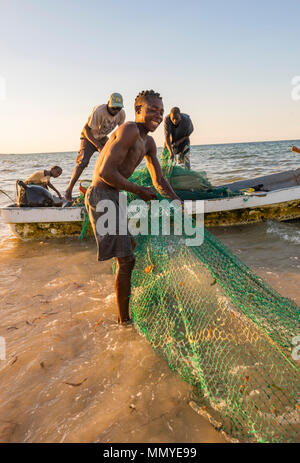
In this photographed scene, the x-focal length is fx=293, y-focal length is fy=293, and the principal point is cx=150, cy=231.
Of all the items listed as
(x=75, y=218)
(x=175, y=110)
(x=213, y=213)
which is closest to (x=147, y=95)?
(x=75, y=218)

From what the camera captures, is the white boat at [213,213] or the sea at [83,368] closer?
Result: the sea at [83,368]

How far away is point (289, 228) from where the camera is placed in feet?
19.0

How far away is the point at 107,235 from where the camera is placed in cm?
249

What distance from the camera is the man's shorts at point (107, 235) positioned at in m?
2.47

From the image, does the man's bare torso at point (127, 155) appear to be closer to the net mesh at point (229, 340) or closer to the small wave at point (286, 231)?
the net mesh at point (229, 340)

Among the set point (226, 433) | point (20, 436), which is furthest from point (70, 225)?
point (226, 433)

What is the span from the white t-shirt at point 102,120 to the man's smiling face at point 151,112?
9.56 ft

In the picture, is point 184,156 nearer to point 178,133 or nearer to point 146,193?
point 178,133

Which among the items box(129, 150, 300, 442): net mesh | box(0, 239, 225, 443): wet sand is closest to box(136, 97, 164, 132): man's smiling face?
box(129, 150, 300, 442): net mesh

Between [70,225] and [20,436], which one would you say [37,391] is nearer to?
[20,436]

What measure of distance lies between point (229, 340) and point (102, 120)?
4126 millimetres

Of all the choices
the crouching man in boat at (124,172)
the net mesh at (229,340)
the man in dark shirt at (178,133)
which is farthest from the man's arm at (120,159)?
the man in dark shirt at (178,133)

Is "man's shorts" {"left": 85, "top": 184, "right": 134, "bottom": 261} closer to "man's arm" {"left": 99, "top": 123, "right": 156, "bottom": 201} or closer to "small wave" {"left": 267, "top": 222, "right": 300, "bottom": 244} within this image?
"man's arm" {"left": 99, "top": 123, "right": 156, "bottom": 201}

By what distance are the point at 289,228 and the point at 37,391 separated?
525 cm
